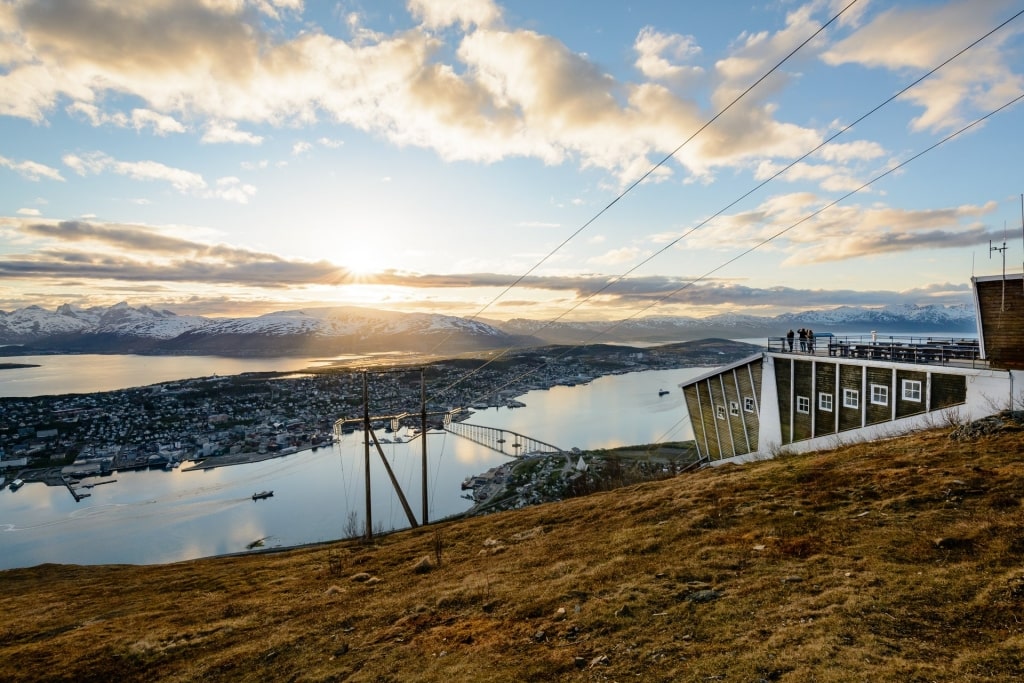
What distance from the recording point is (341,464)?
89.8 m

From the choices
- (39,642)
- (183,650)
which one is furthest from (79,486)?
(183,650)

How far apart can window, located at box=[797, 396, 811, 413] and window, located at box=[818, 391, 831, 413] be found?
634mm

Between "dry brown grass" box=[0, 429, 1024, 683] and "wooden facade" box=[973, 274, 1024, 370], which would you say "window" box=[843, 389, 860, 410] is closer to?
"wooden facade" box=[973, 274, 1024, 370]

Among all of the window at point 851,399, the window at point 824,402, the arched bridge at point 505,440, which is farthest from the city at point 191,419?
the window at point 851,399

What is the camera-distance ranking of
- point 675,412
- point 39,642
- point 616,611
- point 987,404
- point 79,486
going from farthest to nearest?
point 675,412
point 79,486
point 987,404
point 39,642
point 616,611

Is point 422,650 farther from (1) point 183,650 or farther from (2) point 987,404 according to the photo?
(2) point 987,404

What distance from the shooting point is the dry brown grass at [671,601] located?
6.43 metres

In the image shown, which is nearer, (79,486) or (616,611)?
(616,611)

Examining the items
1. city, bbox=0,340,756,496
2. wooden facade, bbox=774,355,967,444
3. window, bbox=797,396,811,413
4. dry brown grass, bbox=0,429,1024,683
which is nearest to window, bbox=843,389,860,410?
wooden facade, bbox=774,355,967,444

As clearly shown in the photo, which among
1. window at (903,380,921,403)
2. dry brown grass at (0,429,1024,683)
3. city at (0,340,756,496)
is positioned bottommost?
city at (0,340,756,496)

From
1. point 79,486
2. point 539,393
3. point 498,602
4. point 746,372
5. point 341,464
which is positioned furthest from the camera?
point 539,393

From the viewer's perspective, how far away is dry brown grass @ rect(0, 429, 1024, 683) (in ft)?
21.1

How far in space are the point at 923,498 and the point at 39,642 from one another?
78.4 ft

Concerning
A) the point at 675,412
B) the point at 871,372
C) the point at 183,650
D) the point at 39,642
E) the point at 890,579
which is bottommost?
the point at 675,412
